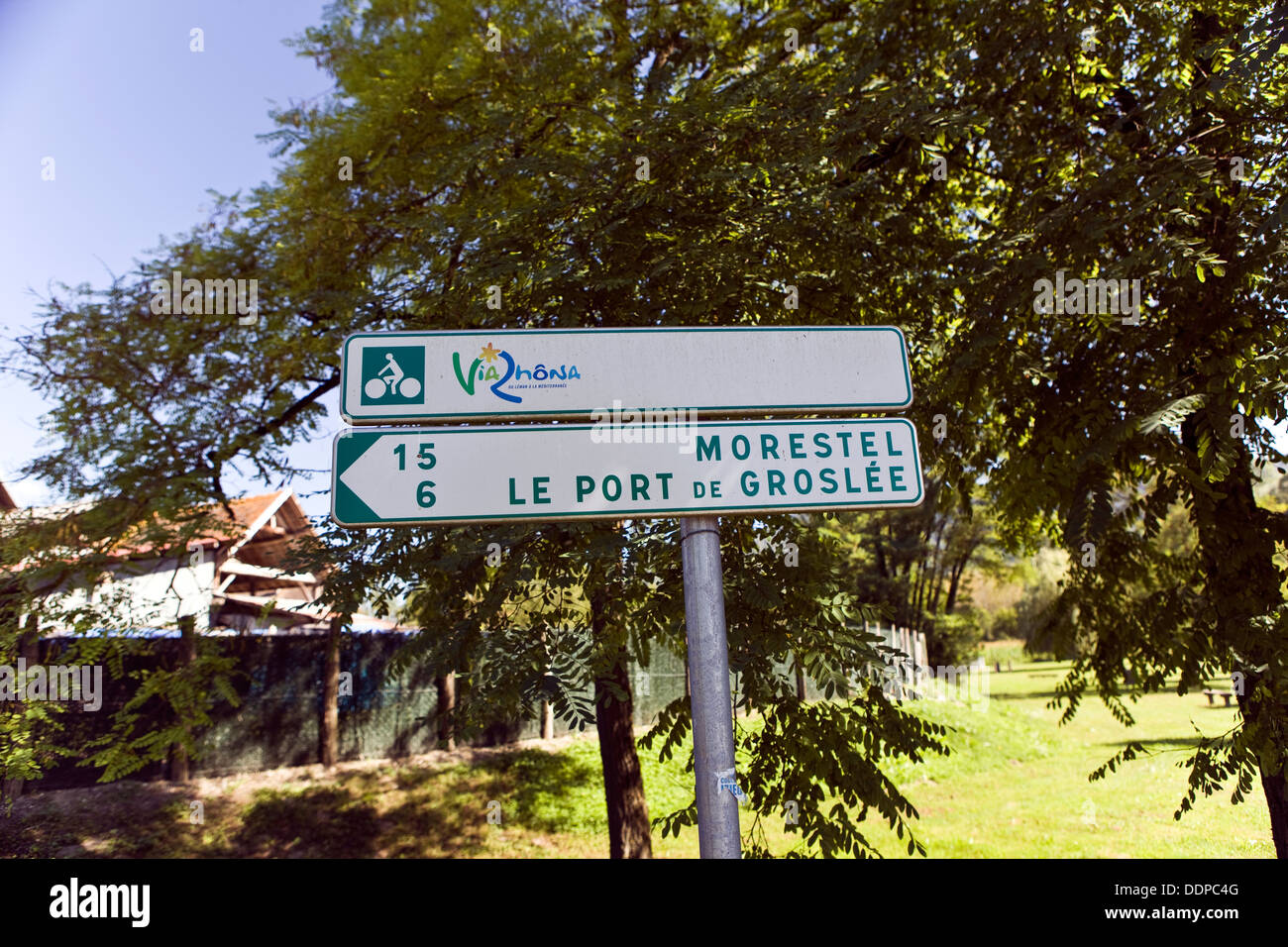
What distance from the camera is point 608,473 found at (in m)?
2.06

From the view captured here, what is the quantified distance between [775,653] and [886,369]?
2406 mm

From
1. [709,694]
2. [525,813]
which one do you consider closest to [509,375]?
[709,694]

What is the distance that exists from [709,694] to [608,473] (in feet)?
2.17

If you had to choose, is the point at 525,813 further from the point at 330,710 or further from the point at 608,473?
the point at 608,473

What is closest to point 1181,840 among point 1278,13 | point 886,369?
point 1278,13

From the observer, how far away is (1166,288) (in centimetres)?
512

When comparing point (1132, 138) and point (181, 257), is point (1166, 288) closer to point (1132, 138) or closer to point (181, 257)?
point (1132, 138)

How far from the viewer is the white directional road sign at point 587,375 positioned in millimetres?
2123

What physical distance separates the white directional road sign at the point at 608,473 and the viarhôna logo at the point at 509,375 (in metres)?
0.12

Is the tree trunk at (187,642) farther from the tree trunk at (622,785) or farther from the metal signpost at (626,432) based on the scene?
the metal signpost at (626,432)

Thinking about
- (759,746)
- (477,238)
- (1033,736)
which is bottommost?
(1033,736)

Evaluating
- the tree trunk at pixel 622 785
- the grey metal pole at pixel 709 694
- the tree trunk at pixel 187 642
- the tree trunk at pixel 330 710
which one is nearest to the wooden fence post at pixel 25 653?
the tree trunk at pixel 187 642

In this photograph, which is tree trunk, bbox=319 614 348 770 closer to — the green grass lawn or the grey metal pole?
the green grass lawn

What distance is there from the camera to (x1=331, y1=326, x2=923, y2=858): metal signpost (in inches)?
80.0
